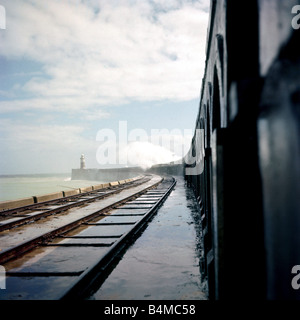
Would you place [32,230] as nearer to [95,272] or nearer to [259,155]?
[95,272]

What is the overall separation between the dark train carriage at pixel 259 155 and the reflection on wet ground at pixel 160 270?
171cm

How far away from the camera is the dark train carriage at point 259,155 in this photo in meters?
1.55

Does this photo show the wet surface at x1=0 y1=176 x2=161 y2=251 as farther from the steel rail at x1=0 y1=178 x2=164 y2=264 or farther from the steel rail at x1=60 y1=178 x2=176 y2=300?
the steel rail at x1=60 y1=178 x2=176 y2=300

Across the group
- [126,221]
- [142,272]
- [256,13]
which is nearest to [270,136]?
[256,13]

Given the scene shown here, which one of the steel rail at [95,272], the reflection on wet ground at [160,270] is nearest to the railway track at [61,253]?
the steel rail at [95,272]

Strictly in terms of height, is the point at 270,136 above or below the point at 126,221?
above

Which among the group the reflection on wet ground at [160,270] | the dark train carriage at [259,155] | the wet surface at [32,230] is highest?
the dark train carriage at [259,155]

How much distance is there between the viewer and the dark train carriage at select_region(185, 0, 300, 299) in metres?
1.55

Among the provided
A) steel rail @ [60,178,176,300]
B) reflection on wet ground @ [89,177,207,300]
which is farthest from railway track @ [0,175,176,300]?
reflection on wet ground @ [89,177,207,300]

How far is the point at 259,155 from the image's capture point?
1.95m

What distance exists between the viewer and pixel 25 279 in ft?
14.6

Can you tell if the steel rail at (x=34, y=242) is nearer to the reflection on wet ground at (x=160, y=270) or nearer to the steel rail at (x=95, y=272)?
the steel rail at (x=95, y=272)
